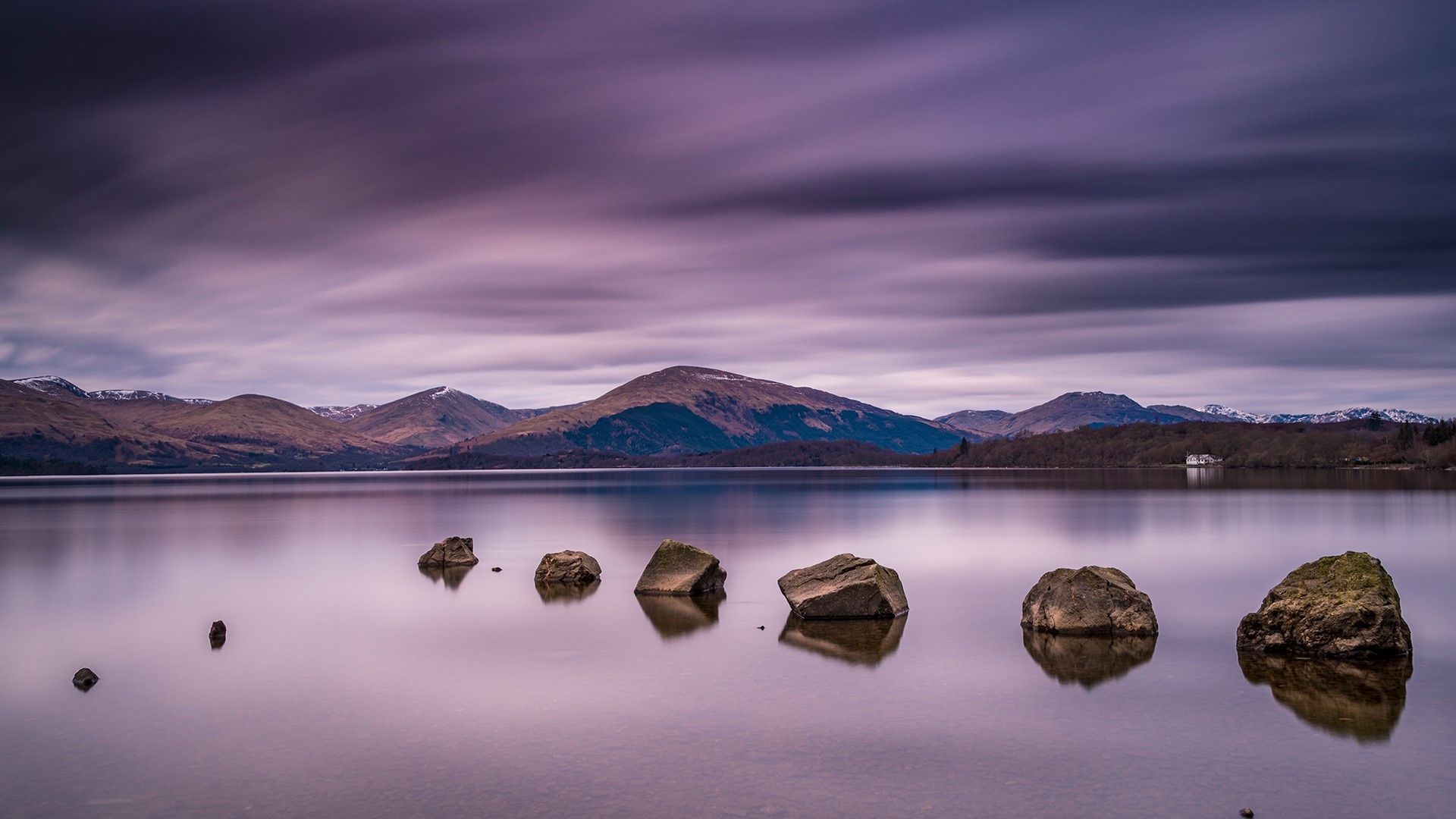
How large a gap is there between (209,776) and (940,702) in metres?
11.4

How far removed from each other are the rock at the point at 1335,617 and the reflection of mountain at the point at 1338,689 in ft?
0.96

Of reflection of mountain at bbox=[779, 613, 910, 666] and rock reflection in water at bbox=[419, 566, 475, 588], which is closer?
reflection of mountain at bbox=[779, 613, 910, 666]

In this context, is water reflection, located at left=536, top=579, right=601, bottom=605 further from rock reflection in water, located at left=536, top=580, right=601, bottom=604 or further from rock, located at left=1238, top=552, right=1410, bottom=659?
rock, located at left=1238, top=552, right=1410, bottom=659

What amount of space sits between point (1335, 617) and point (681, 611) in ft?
53.2

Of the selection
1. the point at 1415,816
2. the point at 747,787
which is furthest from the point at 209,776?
the point at 1415,816

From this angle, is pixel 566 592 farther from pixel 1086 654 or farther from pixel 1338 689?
pixel 1338 689

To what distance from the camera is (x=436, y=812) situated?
1199 cm

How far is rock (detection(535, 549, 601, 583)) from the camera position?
35875mm

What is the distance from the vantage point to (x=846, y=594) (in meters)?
26.9

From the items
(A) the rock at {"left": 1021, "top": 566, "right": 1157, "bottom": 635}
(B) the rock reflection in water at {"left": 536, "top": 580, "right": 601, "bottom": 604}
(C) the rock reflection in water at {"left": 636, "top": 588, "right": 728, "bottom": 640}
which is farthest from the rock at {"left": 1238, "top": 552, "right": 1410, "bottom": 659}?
(B) the rock reflection in water at {"left": 536, "top": 580, "right": 601, "bottom": 604}

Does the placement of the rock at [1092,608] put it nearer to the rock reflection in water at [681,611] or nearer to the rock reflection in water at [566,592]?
the rock reflection in water at [681,611]

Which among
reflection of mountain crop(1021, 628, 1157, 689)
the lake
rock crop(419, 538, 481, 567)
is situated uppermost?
rock crop(419, 538, 481, 567)

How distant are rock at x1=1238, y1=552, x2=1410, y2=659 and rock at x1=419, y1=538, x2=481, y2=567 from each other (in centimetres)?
3052

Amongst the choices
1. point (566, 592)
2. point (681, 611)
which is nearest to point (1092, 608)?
point (681, 611)
